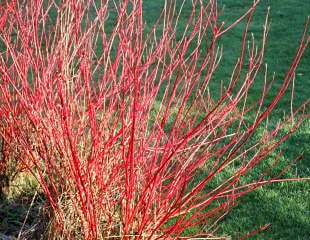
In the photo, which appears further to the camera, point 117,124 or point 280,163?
point 280,163

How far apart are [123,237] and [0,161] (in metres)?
1.37

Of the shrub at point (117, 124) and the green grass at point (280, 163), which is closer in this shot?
the shrub at point (117, 124)

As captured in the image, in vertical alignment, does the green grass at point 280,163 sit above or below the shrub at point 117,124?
below

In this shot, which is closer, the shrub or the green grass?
the shrub

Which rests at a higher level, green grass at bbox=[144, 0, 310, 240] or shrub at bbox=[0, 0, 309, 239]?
shrub at bbox=[0, 0, 309, 239]

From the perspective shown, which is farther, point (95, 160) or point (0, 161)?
point (0, 161)

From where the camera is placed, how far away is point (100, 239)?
2389 mm

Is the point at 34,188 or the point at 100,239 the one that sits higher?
the point at 100,239

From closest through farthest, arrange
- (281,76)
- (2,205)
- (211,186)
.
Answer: (2,205) → (211,186) → (281,76)

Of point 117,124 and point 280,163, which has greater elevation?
point 117,124

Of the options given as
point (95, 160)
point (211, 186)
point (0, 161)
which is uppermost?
point (95, 160)

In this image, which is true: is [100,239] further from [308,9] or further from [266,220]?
[308,9]

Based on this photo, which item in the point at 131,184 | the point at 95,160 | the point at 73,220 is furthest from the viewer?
the point at 73,220

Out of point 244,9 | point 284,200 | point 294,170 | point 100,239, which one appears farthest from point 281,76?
point 100,239
